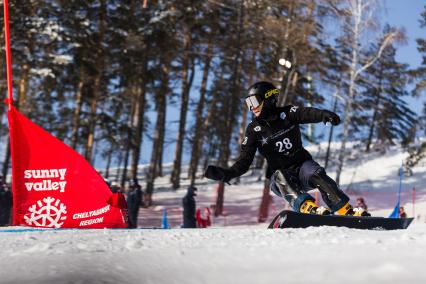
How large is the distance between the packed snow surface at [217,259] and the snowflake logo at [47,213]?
1812 millimetres

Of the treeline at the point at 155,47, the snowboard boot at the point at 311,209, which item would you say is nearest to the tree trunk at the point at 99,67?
the treeline at the point at 155,47

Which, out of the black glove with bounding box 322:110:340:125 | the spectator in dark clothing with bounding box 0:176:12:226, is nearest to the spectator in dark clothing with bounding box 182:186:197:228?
the spectator in dark clothing with bounding box 0:176:12:226

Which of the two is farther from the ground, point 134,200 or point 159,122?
point 159,122

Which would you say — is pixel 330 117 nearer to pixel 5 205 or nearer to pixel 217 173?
pixel 217 173

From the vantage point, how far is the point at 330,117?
5137 mm

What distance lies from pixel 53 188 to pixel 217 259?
3.06 m

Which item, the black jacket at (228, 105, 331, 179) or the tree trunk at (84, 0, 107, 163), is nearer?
the black jacket at (228, 105, 331, 179)

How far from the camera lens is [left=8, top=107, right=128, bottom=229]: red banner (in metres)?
5.29

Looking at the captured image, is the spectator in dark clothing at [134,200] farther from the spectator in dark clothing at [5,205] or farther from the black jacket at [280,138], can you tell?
the black jacket at [280,138]

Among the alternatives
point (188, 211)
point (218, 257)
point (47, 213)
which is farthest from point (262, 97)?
point (188, 211)

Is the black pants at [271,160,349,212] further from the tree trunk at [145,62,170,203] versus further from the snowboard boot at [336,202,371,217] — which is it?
the tree trunk at [145,62,170,203]

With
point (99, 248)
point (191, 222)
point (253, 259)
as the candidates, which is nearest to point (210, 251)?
point (253, 259)

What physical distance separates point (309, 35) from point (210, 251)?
16.8 meters

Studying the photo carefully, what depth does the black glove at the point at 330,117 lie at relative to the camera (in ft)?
16.8
